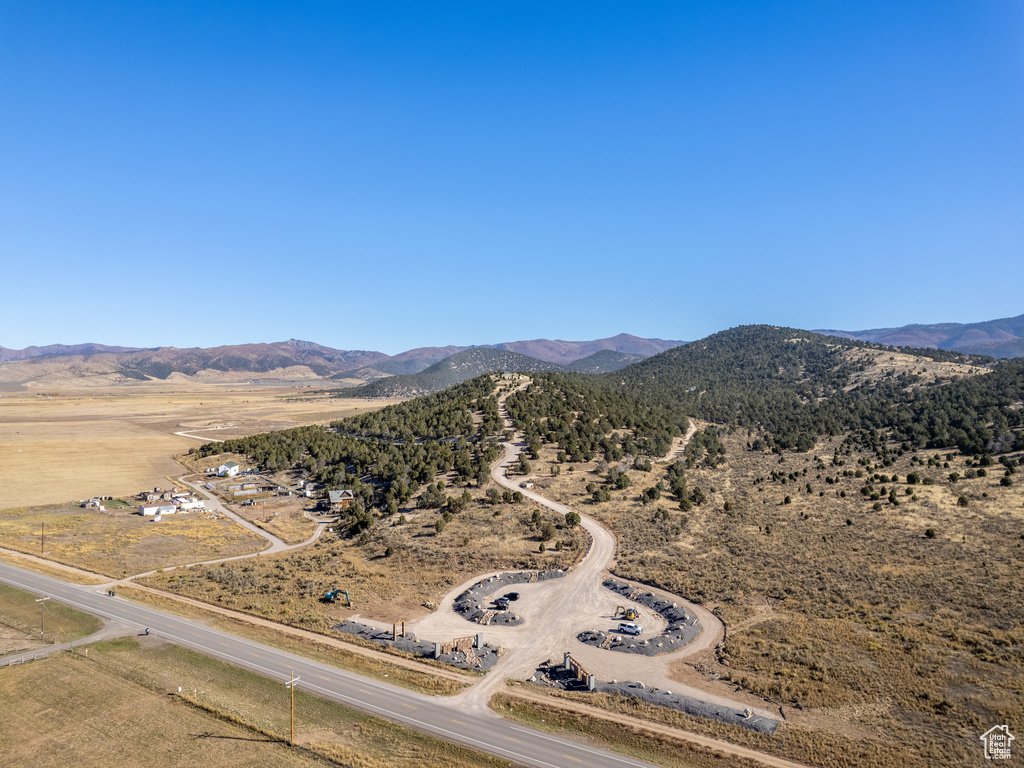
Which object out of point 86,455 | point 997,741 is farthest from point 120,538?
point 997,741

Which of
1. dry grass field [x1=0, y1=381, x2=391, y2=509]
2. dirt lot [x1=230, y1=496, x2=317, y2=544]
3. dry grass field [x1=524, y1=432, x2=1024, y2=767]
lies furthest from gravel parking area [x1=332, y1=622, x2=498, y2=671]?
dry grass field [x1=0, y1=381, x2=391, y2=509]

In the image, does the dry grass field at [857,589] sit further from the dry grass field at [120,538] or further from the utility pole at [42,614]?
the utility pole at [42,614]

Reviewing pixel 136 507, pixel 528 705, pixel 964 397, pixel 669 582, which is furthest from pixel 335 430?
pixel 964 397

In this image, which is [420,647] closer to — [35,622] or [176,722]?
[176,722]

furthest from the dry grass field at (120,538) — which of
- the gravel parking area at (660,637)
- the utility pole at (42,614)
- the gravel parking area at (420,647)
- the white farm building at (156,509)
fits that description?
the gravel parking area at (660,637)

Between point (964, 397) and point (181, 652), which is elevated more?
point (964, 397)

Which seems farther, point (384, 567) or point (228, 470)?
point (228, 470)

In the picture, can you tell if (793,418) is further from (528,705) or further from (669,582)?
(528,705)
